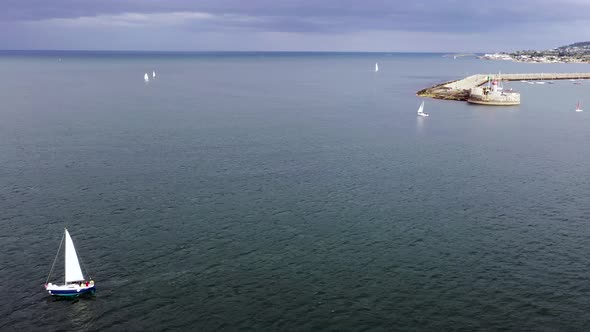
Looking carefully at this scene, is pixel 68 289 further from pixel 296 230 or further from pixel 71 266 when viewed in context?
pixel 296 230

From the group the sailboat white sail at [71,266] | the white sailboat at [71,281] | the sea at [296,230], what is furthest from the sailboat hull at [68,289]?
the sailboat white sail at [71,266]

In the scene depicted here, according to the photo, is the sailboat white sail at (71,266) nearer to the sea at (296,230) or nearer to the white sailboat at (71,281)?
the white sailboat at (71,281)

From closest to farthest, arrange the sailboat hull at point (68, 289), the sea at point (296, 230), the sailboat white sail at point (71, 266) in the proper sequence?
the sea at point (296, 230) → the sailboat hull at point (68, 289) → the sailboat white sail at point (71, 266)

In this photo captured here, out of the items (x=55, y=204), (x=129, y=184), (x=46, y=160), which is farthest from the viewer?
(x=46, y=160)

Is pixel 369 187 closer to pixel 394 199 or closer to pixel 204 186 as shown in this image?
pixel 394 199

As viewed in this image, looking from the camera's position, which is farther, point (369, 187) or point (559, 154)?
point (559, 154)

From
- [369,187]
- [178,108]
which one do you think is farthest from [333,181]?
[178,108]

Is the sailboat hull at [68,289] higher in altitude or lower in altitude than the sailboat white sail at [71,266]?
lower
